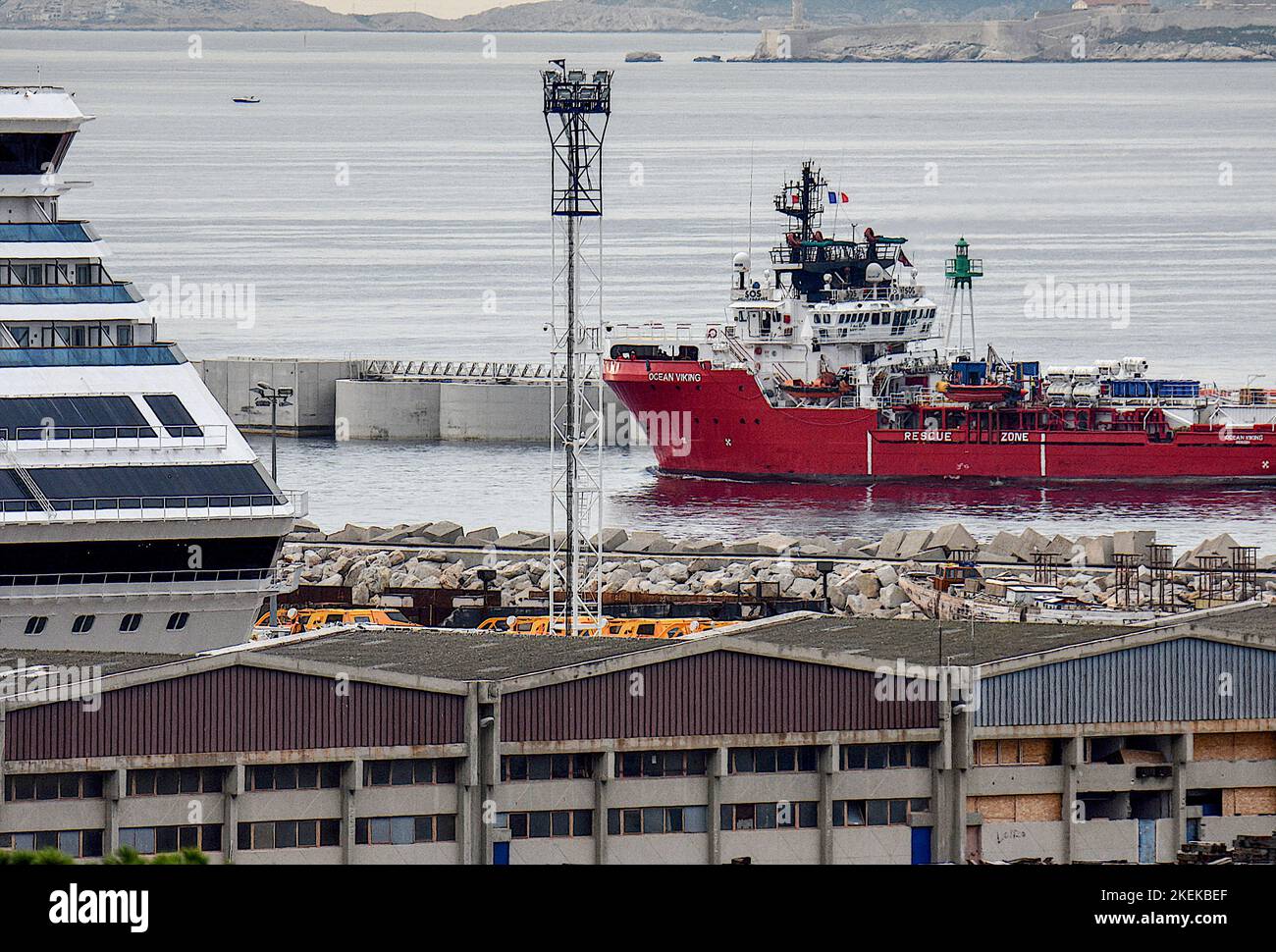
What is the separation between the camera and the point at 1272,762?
3148cm

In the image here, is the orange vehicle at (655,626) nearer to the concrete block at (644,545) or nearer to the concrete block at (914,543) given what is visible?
the concrete block at (644,545)

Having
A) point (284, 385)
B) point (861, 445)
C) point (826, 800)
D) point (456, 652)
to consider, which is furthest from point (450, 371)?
point (826, 800)

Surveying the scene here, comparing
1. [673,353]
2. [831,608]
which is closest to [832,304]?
[673,353]

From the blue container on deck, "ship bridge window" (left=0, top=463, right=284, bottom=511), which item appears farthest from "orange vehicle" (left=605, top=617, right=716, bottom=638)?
the blue container on deck

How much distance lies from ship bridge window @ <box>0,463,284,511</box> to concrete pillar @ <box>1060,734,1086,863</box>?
12526mm

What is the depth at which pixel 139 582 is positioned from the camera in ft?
125

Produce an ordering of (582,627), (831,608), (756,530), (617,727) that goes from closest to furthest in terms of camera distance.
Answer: (617,727) → (582,627) → (831,608) → (756,530)

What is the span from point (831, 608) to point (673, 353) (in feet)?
130

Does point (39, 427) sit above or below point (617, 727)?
above

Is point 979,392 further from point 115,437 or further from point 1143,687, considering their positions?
point 1143,687

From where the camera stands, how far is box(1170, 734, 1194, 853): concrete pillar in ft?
102

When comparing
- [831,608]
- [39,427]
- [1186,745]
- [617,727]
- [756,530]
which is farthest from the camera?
[756,530]

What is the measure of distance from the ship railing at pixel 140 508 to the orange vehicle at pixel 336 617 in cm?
601

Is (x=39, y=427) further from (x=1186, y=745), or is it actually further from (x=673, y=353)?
(x=673, y=353)
